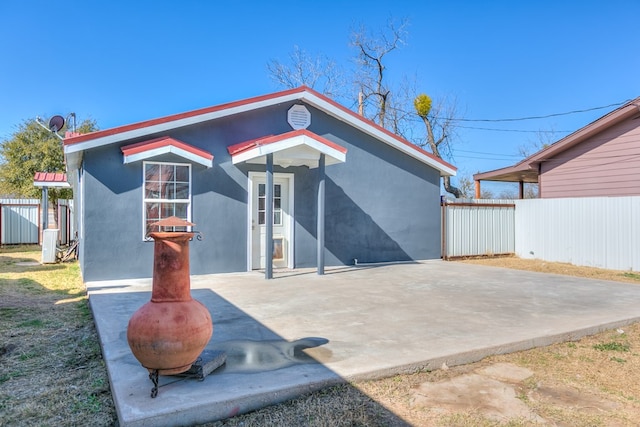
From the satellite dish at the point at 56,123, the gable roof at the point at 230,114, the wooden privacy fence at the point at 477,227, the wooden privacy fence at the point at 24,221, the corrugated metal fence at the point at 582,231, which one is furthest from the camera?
the wooden privacy fence at the point at 24,221

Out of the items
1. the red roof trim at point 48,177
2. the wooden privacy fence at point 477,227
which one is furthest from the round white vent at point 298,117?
the red roof trim at point 48,177

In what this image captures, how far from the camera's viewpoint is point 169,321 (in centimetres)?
279

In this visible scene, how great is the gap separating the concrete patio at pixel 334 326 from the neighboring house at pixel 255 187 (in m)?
0.81

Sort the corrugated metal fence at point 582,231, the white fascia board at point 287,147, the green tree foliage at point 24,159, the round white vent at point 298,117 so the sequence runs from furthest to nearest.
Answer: the green tree foliage at point 24,159
the corrugated metal fence at point 582,231
the round white vent at point 298,117
the white fascia board at point 287,147

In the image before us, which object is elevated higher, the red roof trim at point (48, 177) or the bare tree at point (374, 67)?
the bare tree at point (374, 67)

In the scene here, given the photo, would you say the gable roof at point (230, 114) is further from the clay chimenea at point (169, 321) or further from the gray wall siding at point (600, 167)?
Answer: the clay chimenea at point (169, 321)

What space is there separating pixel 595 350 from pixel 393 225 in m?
6.76

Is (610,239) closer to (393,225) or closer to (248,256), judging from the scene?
(393,225)

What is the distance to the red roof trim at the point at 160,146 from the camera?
25.0 feet

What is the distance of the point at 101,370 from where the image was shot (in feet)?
12.0

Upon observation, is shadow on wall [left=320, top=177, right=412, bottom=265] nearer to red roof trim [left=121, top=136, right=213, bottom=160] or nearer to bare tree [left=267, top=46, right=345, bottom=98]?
red roof trim [left=121, top=136, right=213, bottom=160]

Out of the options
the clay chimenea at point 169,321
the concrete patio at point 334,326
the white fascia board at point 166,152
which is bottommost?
the concrete patio at point 334,326

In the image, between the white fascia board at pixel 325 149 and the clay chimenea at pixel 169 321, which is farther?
the white fascia board at pixel 325 149

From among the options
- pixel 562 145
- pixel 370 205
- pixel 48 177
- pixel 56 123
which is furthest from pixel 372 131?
pixel 48 177
